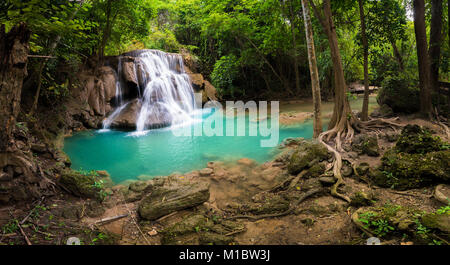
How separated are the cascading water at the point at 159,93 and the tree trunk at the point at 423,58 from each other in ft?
31.7

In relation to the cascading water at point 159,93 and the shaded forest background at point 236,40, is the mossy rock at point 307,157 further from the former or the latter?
the cascading water at point 159,93

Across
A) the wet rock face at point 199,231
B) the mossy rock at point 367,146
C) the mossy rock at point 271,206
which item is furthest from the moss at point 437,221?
the mossy rock at point 367,146

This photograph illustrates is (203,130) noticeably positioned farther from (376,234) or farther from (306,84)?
(306,84)

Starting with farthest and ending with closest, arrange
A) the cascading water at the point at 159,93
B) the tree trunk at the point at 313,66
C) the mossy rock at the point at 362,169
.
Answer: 1. the cascading water at the point at 159,93
2. the tree trunk at the point at 313,66
3. the mossy rock at the point at 362,169

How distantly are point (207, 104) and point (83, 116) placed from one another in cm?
765

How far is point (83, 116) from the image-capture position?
10680mm

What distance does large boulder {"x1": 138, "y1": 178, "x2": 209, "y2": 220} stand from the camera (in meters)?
3.85

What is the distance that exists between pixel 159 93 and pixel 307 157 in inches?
387

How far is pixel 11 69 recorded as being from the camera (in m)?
2.97

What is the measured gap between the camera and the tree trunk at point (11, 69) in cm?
288

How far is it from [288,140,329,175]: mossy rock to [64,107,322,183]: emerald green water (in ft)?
4.88

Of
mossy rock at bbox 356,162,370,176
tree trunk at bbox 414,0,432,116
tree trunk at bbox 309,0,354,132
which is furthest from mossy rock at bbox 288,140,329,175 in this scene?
tree trunk at bbox 414,0,432,116
